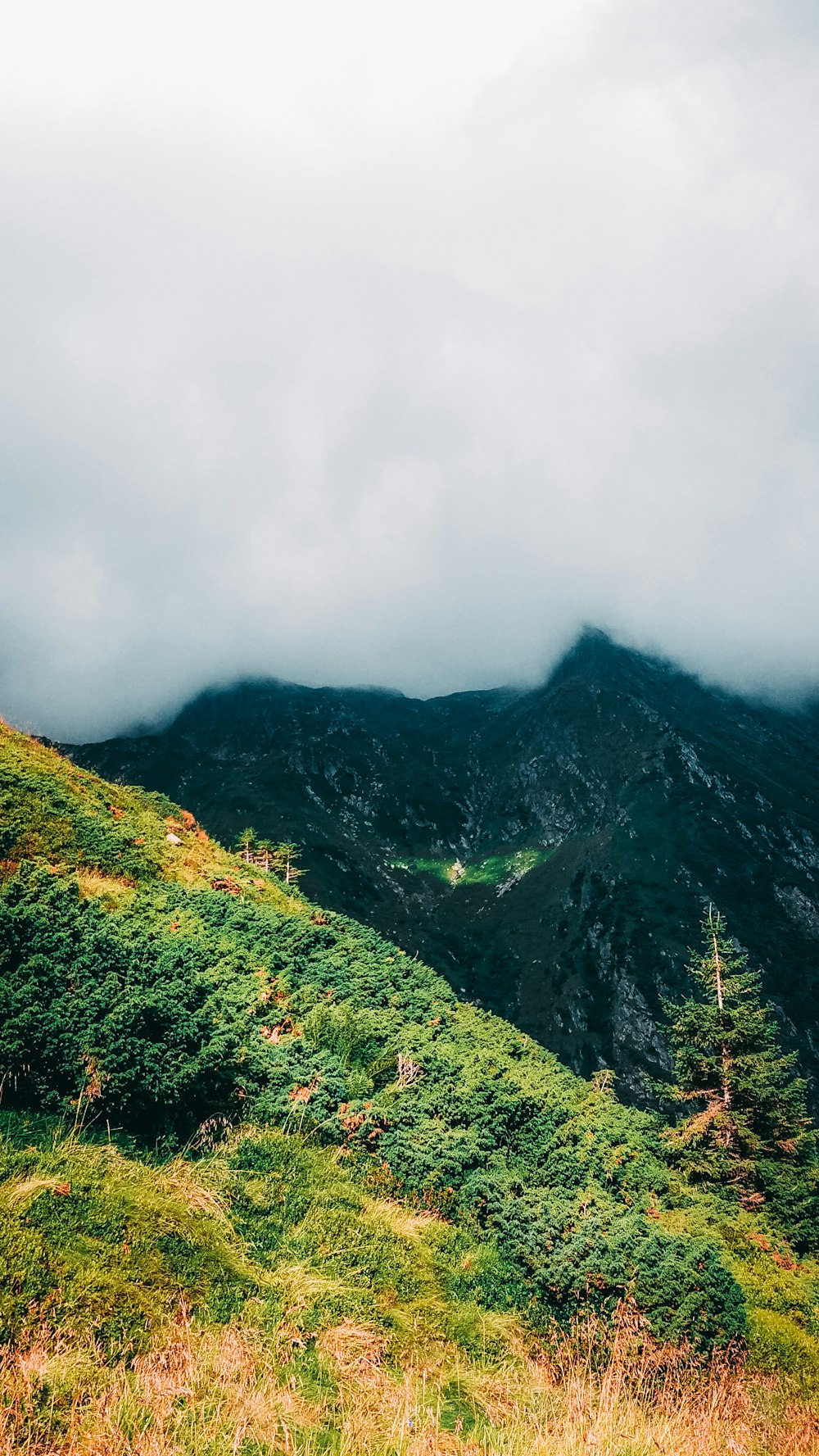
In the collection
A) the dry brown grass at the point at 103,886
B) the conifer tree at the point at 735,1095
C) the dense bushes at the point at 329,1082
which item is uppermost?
the dry brown grass at the point at 103,886

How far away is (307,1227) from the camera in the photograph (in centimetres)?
984

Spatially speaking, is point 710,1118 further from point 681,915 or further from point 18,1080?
point 681,915

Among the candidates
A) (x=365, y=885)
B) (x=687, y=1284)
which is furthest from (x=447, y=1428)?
(x=365, y=885)

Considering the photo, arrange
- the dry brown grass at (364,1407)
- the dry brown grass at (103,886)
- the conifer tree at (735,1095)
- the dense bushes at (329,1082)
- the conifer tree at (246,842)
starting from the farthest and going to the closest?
the conifer tree at (246,842), the conifer tree at (735,1095), the dry brown grass at (103,886), the dense bushes at (329,1082), the dry brown grass at (364,1407)

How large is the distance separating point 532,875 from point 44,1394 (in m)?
201

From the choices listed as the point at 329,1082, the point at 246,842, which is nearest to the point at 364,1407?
the point at 329,1082

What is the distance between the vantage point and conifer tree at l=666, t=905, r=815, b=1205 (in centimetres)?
2936

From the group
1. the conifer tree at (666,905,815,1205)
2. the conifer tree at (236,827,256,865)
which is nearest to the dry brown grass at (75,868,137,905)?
the conifer tree at (666,905,815,1205)

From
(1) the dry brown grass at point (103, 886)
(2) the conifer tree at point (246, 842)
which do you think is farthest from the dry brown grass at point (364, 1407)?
(2) the conifer tree at point (246, 842)

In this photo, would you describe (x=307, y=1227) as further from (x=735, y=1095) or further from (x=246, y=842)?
(x=246, y=842)

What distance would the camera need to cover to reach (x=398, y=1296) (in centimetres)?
954

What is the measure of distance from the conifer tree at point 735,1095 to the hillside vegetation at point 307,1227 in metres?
11.9

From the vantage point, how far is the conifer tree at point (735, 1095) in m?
29.4

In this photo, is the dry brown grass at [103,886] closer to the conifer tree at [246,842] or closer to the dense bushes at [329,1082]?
the dense bushes at [329,1082]
